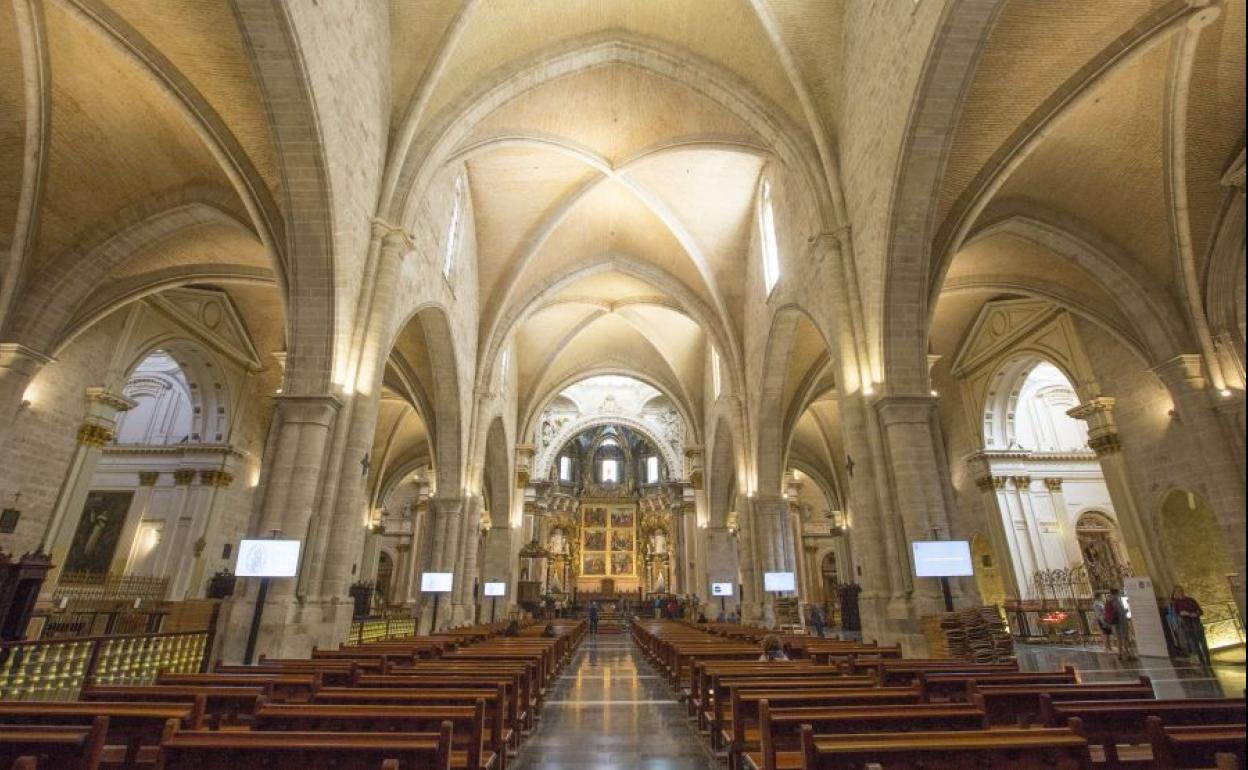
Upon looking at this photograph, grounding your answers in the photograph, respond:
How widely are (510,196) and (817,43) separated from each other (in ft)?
31.2

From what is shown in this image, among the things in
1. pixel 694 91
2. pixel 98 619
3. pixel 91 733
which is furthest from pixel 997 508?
pixel 98 619

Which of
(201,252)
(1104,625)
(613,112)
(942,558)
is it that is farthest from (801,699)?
(201,252)

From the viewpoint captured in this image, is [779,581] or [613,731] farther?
[779,581]

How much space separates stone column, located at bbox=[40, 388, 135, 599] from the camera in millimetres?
12914

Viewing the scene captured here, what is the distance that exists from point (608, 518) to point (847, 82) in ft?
99.9

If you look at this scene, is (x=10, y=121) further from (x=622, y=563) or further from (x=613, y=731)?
(x=622, y=563)

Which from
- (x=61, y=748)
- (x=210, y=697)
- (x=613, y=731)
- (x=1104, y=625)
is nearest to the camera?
(x=61, y=748)

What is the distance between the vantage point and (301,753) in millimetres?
2312

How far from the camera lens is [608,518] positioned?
38.0 meters

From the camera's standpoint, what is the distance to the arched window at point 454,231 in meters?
15.5

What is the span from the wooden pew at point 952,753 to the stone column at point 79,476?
16.4m

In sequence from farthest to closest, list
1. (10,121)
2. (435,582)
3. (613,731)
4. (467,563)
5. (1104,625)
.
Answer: (467,563) → (435,582) → (1104,625) → (10,121) → (613,731)

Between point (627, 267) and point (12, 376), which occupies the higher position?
point (627, 267)

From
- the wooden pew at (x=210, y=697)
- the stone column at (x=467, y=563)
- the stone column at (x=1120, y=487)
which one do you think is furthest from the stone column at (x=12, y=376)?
the stone column at (x=1120, y=487)
